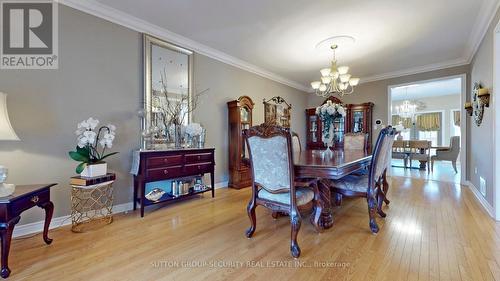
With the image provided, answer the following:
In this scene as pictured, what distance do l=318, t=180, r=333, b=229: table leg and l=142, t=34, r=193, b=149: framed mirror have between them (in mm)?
2092

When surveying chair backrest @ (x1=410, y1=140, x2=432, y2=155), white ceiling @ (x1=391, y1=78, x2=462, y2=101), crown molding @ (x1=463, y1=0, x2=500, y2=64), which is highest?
white ceiling @ (x1=391, y1=78, x2=462, y2=101)

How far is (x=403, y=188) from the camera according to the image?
13.4 ft

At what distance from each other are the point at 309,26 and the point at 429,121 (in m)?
8.60

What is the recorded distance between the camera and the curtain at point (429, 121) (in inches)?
338

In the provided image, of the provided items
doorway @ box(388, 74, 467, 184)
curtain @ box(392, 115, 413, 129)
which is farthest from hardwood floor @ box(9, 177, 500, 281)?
curtain @ box(392, 115, 413, 129)

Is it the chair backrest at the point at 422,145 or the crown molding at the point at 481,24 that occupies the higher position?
the crown molding at the point at 481,24

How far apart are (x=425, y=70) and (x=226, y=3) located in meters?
4.79

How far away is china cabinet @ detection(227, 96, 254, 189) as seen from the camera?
4.13 meters

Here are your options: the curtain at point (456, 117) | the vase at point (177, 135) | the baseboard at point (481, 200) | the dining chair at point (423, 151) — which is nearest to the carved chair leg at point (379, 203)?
the baseboard at point (481, 200)

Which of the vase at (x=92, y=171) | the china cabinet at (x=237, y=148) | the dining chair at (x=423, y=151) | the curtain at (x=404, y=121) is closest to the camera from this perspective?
the vase at (x=92, y=171)

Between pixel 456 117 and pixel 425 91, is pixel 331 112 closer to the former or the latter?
pixel 425 91

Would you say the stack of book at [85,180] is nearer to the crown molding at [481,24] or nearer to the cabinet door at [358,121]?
the crown molding at [481,24]

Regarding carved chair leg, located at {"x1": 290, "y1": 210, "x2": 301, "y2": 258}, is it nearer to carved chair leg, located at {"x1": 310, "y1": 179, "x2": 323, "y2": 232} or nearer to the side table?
carved chair leg, located at {"x1": 310, "y1": 179, "x2": 323, "y2": 232}

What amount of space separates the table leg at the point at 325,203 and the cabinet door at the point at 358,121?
13.1 ft
